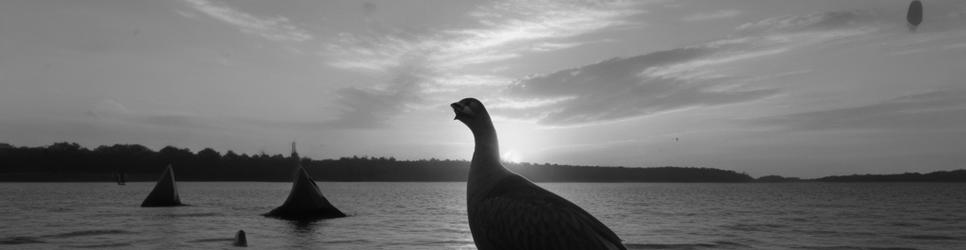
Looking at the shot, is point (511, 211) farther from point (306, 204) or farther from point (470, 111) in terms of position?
point (306, 204)

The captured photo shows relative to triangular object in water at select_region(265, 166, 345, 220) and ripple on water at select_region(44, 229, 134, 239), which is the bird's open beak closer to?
ripple on water at select_region(44, 229, 134, 239)

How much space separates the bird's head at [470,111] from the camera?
9164 mm

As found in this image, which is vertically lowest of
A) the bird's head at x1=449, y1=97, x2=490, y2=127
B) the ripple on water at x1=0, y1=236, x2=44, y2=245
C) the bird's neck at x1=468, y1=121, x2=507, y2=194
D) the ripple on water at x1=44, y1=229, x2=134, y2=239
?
the ripple on water at x1=0, y1=236, x2=44, y2=245

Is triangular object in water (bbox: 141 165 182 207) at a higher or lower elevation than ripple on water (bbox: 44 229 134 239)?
higher

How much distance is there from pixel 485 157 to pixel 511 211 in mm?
1004

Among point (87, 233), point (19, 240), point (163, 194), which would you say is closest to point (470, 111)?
point (19, 240)

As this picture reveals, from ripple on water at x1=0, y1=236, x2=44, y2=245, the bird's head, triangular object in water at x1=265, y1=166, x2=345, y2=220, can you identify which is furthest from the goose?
triangular object in water at x1=265, y1=166, x2=345, y2=220

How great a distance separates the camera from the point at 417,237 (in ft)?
133

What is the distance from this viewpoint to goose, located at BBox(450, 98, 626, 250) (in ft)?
27.3

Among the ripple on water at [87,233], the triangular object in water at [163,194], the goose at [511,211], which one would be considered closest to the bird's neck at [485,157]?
the goose at [511,211]

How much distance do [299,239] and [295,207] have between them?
31.9 feet

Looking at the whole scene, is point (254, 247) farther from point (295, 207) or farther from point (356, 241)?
point (295, 207)

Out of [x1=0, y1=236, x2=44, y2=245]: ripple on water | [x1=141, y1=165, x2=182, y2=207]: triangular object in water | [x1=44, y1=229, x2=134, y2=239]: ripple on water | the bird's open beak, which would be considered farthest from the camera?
[x1=141, y1=165, x2=182, y2=207]: triangular object in water

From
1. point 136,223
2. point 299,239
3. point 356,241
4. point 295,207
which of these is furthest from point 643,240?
point 136,223
